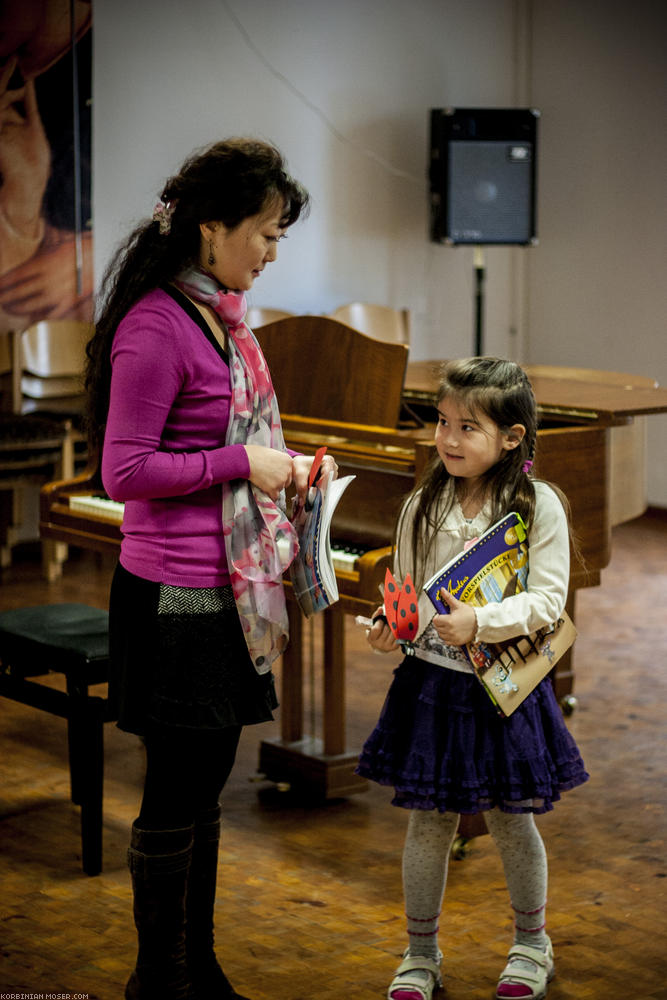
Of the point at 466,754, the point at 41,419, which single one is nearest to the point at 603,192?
the point at 41,419

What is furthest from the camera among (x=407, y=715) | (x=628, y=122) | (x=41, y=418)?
(x=628, y=122)

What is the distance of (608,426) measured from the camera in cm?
330

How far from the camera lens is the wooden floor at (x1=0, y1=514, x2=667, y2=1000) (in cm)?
249

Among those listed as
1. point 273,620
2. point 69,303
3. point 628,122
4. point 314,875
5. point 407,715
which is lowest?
point 314,875

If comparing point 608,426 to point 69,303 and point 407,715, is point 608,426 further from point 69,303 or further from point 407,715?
point 69,303

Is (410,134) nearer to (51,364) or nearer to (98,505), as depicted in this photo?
(51,364)

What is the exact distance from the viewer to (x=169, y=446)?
2.02 metres

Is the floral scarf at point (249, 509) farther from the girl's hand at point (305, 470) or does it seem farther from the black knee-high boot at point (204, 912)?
the black knee-high boot at point (204, 912)

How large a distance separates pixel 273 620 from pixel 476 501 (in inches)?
18.8

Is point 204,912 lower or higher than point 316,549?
lower

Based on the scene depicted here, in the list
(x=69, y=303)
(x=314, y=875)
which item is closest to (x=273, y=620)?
(x=314, y=875)

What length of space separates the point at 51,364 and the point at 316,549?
4345 mm

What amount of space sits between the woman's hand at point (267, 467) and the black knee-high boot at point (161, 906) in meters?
0.58

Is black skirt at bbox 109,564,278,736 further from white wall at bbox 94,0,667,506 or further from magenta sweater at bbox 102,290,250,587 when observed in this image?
white wall at bbox 94,0,667,506
